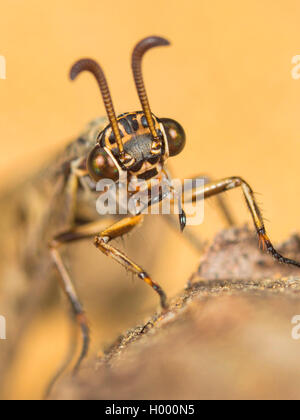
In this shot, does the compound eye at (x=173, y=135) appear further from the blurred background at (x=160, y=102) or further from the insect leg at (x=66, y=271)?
the blurred background at (x=160, y=102)

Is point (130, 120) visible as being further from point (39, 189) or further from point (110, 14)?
point (110, 14)

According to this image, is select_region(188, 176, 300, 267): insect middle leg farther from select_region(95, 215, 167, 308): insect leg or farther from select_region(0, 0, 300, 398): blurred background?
select_region(0, 0, 300, 398): blurred background

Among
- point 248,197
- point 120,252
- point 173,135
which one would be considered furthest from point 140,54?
point 120,252

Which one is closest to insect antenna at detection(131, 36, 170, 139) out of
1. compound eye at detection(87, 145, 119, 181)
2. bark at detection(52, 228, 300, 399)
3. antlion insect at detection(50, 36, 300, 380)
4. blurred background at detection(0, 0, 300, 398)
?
antlion insect at detection(50, 36, 300, 380)

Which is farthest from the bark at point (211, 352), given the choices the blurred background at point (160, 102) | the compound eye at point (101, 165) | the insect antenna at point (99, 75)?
the blurred background at point (160, 102)

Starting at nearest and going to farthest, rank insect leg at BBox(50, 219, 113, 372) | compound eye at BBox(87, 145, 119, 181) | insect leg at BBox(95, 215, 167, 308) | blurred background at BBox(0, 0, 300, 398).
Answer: insect leg at BBox(95, 215, 167, 308) → compound eye at BBox(87, 145, 119, 181) → insect leg at BBox(50, 219, 113, 372) → blurred background at BBox(0, 0, 300, 398)

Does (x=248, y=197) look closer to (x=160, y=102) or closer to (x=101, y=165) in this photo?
(x=101, y=165)
